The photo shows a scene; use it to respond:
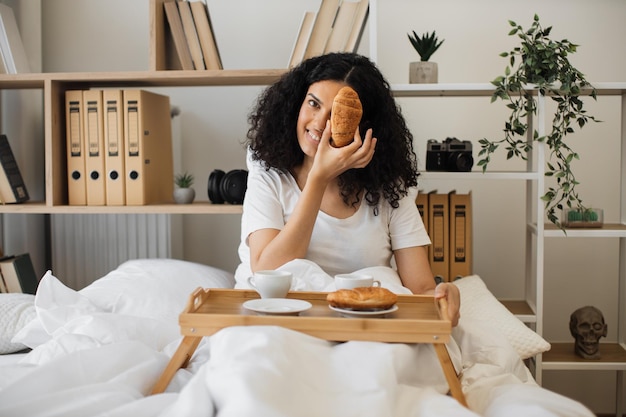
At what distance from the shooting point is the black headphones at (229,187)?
2.22 metres

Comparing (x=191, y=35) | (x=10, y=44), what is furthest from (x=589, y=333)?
(x=10, y=44)

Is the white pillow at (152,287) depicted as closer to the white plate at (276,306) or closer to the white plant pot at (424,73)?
the white plate at (276,306)

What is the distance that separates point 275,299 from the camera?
51.3 inches

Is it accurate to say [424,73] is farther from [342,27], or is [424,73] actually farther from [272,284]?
[272,284]

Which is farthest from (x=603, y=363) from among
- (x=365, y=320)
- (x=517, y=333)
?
(x=365, y=320)

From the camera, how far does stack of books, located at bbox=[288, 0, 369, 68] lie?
2.12 meters

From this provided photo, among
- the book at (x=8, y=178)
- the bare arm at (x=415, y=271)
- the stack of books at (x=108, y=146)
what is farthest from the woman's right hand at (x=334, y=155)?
the book at (x=8, y=178)

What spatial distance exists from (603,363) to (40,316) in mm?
1582

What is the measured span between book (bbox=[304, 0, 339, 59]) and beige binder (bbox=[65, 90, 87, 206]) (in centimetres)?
75

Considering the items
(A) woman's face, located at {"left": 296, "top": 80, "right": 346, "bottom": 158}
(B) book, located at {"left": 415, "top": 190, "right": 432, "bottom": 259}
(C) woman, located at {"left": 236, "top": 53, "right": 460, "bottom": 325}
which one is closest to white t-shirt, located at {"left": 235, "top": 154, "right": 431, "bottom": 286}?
(C) woman, located at {"left": 236, "top": 53, "right": 460, "bottom": 325}

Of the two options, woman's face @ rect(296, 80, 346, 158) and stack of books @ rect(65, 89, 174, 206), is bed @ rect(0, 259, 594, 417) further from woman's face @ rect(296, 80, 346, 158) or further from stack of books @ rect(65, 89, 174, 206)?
stack of books @ rect(65, 89, 174, 206)

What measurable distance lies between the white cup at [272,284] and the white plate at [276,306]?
0.10 feet

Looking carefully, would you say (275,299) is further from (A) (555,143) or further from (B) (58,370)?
(A) (555,143)

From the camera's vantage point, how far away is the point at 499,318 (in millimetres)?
1895
